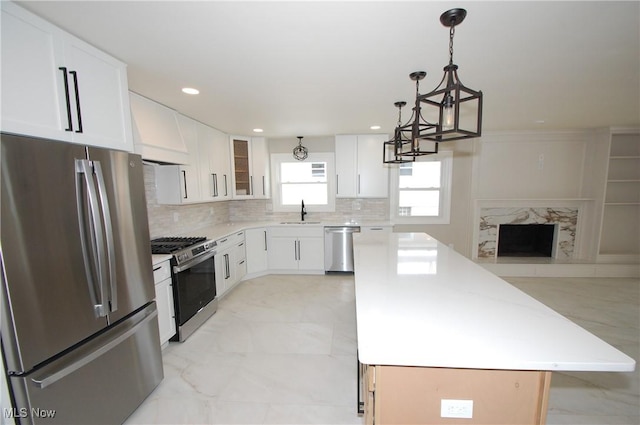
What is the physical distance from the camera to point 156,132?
255cm

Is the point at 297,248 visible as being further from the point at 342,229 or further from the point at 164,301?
the point at 164,301

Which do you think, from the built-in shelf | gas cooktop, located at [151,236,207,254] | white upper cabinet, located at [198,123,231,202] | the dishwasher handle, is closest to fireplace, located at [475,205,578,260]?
the built-in shelf

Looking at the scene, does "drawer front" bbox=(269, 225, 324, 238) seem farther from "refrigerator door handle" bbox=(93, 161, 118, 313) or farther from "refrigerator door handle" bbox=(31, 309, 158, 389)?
"refrigerator door handle" bbox=(93, 161, 118, 313)

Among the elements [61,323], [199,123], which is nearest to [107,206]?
[61,323]

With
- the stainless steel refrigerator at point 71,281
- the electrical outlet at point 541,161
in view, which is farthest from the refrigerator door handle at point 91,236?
the electrical outlet at point 541,161

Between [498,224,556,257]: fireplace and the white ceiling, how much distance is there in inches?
98.1

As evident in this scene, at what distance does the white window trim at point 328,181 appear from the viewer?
484 centimetres

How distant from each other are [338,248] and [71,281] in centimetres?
348

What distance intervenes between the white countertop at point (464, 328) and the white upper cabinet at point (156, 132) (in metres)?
2.19

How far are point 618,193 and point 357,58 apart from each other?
557cm

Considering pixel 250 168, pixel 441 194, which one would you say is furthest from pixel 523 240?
pixel 250 168

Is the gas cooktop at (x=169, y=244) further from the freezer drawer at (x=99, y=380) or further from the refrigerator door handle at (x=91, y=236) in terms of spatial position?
the refrigerator door handle at (x=91, y=236)

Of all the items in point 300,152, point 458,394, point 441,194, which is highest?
point 300,152

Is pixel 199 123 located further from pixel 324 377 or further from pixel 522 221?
pixel 522 221
